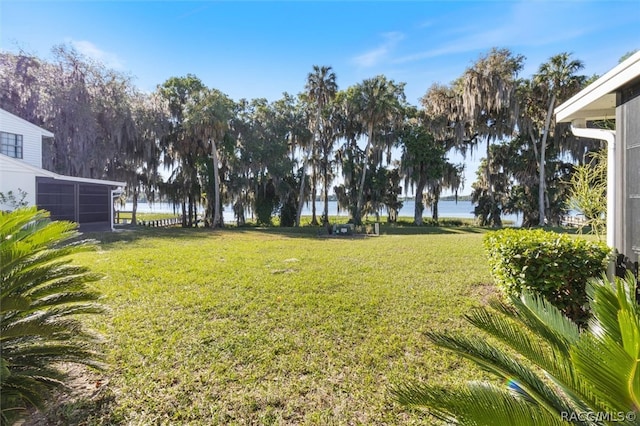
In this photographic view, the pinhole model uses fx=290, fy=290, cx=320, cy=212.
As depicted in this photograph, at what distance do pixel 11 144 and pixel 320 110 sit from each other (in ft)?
54.3

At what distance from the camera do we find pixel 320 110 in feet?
69.1

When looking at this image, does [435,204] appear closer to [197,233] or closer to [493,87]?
[493,87]

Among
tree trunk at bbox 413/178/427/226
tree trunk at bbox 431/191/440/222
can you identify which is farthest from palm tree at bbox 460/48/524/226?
tree trunk at bbox 431/191/440/222

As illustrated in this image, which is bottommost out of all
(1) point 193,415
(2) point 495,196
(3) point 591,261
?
(1) point 193,415

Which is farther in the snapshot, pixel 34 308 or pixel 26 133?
pixel 26 133

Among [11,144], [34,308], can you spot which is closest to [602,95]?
[34,308]

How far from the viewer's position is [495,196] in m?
22.1

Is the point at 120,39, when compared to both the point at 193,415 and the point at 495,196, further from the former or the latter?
the point at 495,196

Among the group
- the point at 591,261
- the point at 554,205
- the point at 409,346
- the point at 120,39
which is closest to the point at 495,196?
the point at 554,205

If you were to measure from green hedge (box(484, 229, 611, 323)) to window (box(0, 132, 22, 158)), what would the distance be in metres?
18.6

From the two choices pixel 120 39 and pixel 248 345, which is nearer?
pixel 248 345

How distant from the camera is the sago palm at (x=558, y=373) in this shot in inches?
43.7

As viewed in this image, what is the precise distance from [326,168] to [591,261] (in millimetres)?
21427

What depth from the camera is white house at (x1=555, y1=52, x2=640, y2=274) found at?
3.10 meters
